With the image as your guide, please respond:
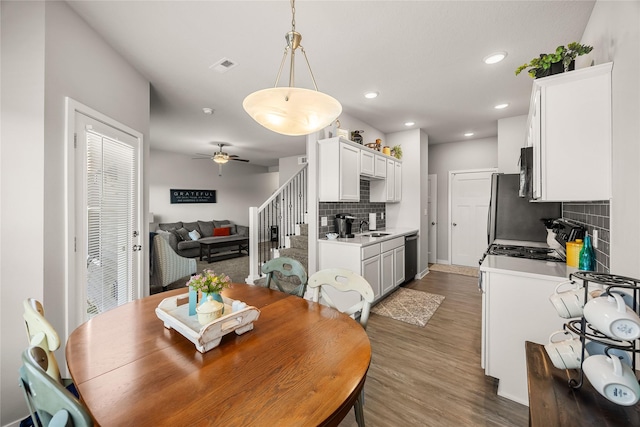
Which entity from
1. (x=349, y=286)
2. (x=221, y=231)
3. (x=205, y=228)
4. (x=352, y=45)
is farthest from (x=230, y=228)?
(x=349, y=286)

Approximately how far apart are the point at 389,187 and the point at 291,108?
3415mm

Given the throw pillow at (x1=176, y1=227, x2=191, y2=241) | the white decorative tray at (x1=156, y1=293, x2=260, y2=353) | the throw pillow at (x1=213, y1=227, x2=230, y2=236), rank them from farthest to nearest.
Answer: the throw pillow at (x1=213, y1=227, x2=230, y2=236) < the throw pillow at (x1=176, y1=227, x2=191, y2=241) < the white decorative tray at (x1=156, y1=293, x2=260, y2=353)

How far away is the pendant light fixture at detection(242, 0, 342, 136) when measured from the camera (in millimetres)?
1452

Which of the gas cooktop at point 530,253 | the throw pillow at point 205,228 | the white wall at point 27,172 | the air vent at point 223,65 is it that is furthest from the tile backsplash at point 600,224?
the throw pillow at point 205,228

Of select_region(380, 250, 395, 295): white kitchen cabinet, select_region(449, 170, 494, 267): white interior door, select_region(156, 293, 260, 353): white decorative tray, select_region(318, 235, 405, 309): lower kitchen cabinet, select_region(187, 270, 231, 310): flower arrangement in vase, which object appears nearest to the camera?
select_region(156, 293, 260, 353): white decorative tray

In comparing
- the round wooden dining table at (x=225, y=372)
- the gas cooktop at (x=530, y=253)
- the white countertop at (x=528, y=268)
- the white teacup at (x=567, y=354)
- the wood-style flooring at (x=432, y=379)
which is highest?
the gas cooktop at (x=530, y=253)

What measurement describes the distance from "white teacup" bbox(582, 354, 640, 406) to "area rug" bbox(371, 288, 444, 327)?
7.86ft

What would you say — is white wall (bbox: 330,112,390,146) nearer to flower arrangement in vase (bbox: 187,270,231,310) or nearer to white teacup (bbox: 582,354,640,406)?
flower arrangement in vase (bbox: 187,270,231,310)

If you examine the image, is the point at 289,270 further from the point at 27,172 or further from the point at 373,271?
the point at 27,172

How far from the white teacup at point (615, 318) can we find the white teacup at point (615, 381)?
0.09 meters

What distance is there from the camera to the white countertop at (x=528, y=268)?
1813mm

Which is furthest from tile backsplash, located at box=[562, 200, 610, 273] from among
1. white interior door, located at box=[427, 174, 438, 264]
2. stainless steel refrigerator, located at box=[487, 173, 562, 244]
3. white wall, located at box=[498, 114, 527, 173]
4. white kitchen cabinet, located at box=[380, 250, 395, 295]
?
white interior door, located at box=[427, 174, 438, 264]

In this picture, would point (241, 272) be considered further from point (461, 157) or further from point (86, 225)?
point (461, 157)

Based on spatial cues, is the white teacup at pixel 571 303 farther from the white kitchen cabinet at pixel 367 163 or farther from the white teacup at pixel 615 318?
the white kitchen cabinet at pixel 367 163
